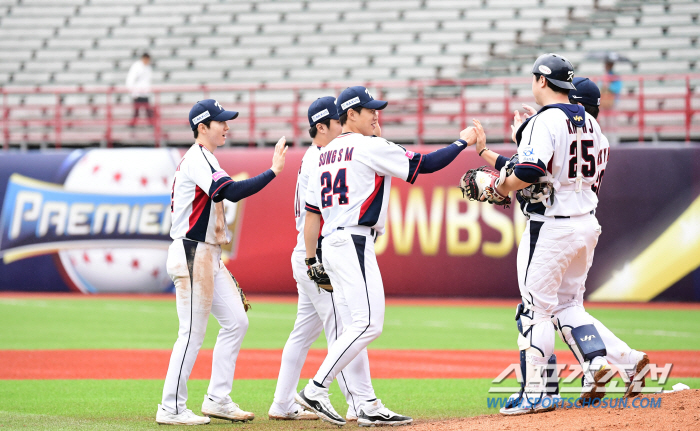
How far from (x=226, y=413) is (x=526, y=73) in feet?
54.6

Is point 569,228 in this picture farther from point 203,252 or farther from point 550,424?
point 203,252

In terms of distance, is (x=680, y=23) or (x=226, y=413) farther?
(x=680, y=23)

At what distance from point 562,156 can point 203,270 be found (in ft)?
8.76

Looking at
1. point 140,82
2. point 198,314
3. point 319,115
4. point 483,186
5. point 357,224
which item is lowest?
point 198,314

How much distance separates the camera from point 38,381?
7.97 m

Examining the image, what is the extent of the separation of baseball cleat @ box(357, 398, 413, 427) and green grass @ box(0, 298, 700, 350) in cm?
484

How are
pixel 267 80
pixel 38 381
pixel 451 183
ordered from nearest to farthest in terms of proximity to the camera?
pixel 38 381
pixel 451 183
pixel 267 80

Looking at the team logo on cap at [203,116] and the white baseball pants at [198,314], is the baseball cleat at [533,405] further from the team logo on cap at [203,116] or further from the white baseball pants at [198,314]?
the team logo on cap at [203,116]

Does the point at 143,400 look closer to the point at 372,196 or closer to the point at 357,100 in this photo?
the point at 372,196

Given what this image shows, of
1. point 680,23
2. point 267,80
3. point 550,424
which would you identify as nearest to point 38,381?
point 550,424

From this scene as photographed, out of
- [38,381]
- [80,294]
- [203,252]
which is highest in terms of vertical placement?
[203,252]

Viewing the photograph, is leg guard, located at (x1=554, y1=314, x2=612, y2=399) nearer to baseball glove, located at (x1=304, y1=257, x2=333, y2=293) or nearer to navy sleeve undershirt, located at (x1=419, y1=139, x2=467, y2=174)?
navy sleeve undershirt, located at (x1=419, y1=139, x2=467, y2=174)

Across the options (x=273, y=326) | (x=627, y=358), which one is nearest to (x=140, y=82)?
(x=273, y=326)

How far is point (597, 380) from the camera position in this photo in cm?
548
